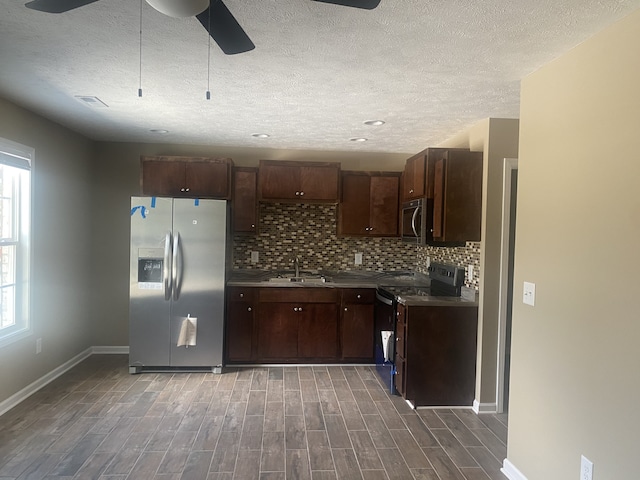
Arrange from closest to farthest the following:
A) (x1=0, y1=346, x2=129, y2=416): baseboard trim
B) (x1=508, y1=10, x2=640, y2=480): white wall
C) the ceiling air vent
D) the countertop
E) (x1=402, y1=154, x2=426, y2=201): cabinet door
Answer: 1. (x1=508, y1=10, x2=640, y2=480): white wall
2. the ceiling air vent
3. (x1=0, y1=346, x2=129, y2=416): baseboard trim
4. the countertop
5. (x1=402, y1=154, x2=426, y2=201): cabinet door

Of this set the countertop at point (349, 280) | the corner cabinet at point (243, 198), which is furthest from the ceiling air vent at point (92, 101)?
the countertop at point (349, 280)

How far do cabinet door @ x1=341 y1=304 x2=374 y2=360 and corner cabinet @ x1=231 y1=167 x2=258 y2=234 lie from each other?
56.0 inches

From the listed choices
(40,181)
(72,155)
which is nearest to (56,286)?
(40,181)

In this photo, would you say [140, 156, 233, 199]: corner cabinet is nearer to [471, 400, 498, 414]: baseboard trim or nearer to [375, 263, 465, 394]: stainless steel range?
[375, 263, 465, 394]: stainless steel range

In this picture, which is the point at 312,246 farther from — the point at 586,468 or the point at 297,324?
the point at 586,468

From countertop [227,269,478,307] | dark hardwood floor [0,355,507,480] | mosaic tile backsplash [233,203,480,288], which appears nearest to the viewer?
dark hardwood floor [0,355,507,480]

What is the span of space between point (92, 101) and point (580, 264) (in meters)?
3.35

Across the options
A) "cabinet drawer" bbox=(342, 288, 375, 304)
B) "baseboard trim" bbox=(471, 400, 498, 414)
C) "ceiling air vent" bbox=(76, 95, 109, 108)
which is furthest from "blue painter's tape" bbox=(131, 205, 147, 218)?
"baseboard trim" bbox=(471, 400, 498, 414)

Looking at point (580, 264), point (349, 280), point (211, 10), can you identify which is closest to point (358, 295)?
point (349, 280)

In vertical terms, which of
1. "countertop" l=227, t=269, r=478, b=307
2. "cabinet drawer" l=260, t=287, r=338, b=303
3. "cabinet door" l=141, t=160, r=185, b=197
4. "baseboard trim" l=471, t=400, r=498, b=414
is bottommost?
"baseboard trim" l=471, t=400, r=498, b=414

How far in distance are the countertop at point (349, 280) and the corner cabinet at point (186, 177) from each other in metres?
0.93

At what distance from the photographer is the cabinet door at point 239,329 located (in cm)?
410

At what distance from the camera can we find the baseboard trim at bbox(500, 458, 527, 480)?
2294 millimetres

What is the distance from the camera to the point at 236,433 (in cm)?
280
